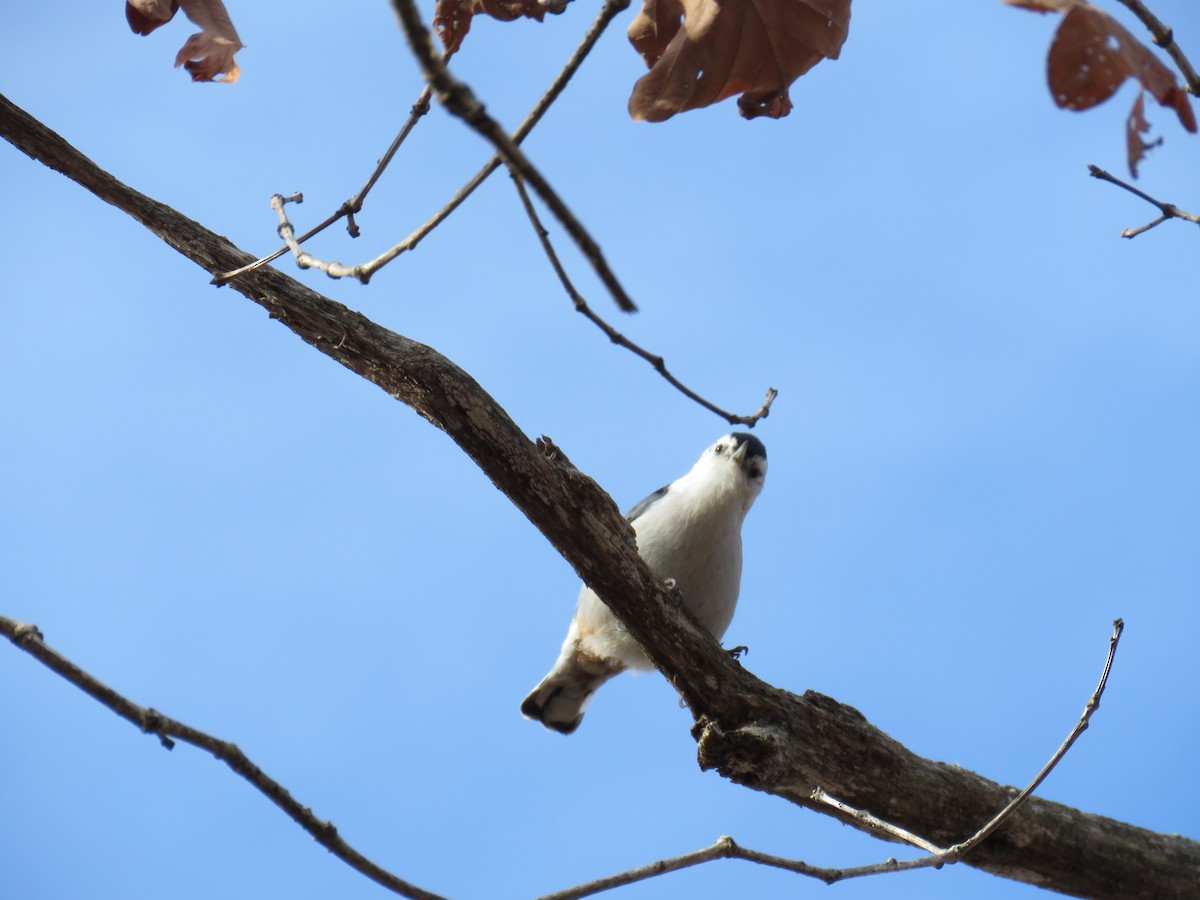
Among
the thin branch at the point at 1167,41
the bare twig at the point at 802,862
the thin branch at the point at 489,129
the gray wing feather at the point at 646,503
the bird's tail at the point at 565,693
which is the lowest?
the bare twig at the point at 802,862

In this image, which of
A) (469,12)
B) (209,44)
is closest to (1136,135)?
(469,12)

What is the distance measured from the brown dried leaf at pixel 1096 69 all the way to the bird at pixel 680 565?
3.16m

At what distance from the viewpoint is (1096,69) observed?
1251 mm

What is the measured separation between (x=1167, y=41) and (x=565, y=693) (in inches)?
163

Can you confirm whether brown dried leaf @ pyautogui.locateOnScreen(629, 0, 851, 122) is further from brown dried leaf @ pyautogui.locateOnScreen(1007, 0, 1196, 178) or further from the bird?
the bird

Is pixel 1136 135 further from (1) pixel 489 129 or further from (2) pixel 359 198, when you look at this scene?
(2) pixel 359 198

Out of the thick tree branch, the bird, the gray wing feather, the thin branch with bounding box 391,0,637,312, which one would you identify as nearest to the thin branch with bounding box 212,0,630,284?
the thin branch with bounding box 391,0,637,312

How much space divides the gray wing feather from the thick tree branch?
174cm

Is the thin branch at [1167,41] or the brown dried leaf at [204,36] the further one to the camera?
the brown dried leaf at [204,36]

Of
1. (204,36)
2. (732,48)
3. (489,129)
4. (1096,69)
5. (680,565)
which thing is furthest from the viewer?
(680,565)

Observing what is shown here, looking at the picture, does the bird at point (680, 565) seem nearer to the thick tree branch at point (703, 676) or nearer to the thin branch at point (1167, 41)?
the thick tree branch at point (703, 676)

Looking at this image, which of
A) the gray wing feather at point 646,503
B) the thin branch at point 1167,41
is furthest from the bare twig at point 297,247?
the gray wing feather at point 646,503

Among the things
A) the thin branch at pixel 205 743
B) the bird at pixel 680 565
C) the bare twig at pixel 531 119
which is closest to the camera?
the thin branch at pixel 205 743

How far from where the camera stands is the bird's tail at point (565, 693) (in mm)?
4938
